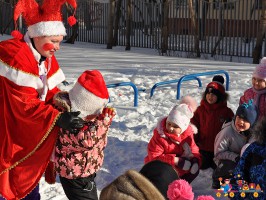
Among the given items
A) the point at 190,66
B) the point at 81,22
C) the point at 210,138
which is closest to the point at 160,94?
the point at 210,138

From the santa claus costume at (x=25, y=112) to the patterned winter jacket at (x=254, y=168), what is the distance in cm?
137

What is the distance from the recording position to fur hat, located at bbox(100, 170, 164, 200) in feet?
7.06

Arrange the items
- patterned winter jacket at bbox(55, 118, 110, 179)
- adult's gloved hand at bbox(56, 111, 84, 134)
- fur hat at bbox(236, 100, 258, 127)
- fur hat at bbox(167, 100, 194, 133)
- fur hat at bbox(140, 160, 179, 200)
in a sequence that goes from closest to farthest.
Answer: fur hat at bbox(140, 160, 179, 200)
adult's gloved hand at bbox(56, 111, 84, 134)
patterned winter jacket at bbox(55, 118, 110, 179)
fur hat at bbox(236, 100, 258, 127)
fur hat at bbox(167, 100, 194, 133)

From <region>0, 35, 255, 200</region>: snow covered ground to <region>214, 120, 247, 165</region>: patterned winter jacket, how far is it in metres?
0.35

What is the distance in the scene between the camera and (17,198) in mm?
4086

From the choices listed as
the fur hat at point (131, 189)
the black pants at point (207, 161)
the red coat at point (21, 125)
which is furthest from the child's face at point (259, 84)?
the fur hat at point (131, 189)

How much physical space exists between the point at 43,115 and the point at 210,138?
104 inches

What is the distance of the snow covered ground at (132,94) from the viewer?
565cm

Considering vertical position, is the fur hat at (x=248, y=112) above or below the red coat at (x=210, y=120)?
above

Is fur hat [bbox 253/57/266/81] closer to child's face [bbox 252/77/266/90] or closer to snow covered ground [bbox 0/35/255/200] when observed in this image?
child's face [bbox 252/77/266/90]

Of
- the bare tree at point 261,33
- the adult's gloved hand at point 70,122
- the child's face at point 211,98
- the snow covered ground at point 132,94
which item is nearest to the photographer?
the adult's gloved hand at point 70,122

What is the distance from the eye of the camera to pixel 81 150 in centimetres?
392

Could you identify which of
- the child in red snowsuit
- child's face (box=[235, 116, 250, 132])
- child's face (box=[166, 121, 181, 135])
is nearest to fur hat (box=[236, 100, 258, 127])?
child's face (box=[235, 116, 250, 132])

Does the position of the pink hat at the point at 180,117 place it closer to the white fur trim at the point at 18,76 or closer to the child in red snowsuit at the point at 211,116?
the child in red snowsuit at the point at 211,116
